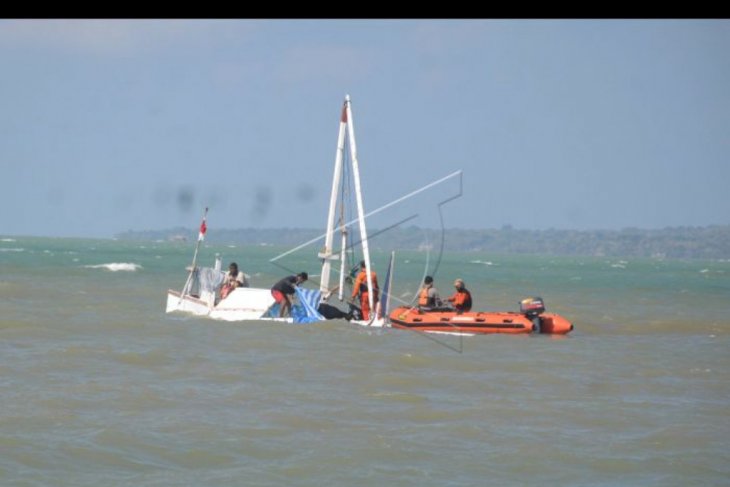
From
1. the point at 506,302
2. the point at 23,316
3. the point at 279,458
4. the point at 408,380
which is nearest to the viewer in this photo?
the point at 279,458

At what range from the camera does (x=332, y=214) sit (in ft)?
78.3

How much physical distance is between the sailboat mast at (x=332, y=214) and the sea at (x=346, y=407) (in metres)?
1.28

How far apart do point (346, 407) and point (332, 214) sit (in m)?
11.6

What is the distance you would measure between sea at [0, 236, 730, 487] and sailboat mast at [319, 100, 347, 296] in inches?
50.6

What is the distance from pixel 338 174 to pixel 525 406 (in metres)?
12.0

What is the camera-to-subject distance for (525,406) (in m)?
13.1

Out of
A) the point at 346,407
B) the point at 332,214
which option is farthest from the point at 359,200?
the point at 346,407

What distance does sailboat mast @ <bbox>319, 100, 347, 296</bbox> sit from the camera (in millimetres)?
23109

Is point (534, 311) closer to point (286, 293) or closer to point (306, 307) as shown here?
point (306, 307)

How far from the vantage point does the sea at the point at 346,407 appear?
9.45 meters

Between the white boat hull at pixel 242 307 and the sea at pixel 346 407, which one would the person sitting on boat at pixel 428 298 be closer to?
the sea at pixel 346 407

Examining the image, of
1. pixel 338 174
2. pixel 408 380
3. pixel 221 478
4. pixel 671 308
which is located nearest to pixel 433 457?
pixel 221 478

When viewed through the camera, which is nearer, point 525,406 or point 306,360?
point 525,406
